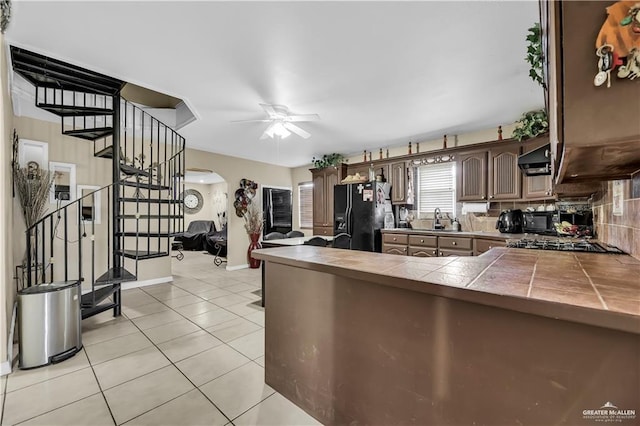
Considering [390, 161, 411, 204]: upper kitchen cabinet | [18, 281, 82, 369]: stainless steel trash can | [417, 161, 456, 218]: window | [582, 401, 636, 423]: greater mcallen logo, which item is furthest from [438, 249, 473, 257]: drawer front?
[18, 281, 82, 369]: stainless steel trash can

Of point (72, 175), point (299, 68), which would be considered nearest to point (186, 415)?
point (299, 68)

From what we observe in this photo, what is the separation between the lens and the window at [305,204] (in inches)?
266

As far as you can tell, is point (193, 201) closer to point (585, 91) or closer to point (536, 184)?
point (536, 184)

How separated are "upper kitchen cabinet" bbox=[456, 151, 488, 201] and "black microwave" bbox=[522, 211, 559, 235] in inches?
23.9

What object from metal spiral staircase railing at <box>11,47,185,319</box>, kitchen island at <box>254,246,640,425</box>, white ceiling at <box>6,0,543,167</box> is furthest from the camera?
metal spiral staircase railing at <box>11,47,185,319</box>

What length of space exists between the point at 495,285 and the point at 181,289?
177 inches

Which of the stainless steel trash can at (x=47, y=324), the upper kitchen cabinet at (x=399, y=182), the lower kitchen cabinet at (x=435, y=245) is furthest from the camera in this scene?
the upper kitchen cabinet at (x=399, y=182)

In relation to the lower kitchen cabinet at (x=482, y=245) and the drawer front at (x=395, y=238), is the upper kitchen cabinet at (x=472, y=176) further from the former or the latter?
the drawer front at (x=395, y=238)

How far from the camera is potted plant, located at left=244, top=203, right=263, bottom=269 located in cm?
582

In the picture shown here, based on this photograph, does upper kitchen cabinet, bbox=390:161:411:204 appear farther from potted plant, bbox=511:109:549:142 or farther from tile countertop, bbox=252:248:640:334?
tile countertop, bbox=252:248:640:334

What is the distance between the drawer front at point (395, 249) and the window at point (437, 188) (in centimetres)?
90

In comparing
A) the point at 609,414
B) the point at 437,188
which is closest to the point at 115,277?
the point at 609,414

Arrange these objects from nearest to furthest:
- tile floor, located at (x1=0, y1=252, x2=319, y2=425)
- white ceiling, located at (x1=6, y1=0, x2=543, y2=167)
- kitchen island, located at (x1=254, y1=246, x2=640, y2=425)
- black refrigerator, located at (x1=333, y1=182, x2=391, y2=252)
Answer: kitchen island, located at (x1=254, y1=246, x2=640, y2=425), tile floor, located at (x1=0, y1=252, x2=319, y2=425), white ceiling, located at (x1=6, y1=0, x2=543, y2=167), black refrigerator, located at (x1=333, y1=182, x2=391, y2=252)

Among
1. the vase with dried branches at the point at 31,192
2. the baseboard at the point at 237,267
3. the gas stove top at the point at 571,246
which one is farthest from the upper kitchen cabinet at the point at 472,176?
the vase with dried branches at the point at 31,192
